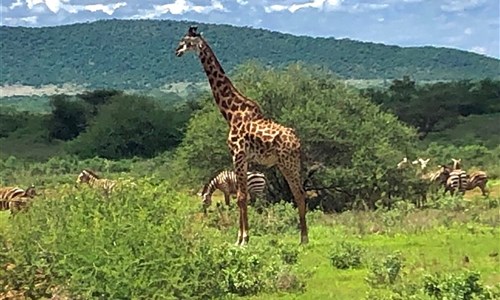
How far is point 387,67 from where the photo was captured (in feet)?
394

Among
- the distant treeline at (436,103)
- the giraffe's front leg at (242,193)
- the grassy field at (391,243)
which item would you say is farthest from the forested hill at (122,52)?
the giraffe's front leg at (242,193)

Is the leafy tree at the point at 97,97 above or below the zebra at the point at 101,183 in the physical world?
below

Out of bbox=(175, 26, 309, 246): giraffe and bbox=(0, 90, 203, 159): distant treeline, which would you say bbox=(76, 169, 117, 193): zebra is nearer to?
→ bbox=(175, 26, 309, 246): giraffe

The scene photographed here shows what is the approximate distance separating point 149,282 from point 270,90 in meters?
13.1

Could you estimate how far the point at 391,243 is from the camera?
485 inches

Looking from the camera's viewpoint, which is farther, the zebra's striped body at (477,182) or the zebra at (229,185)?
the zebra's striped body at (477,182)

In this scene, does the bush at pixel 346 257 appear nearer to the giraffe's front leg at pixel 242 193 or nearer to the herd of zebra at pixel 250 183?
the giraffe's front leg at pixel 242 193

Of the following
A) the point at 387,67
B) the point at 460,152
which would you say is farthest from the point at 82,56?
the point at 460,152

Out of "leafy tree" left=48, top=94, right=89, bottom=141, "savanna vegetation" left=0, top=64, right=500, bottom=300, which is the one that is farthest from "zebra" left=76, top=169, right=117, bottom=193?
"leafy tree" left=48, top=94, right=89, bottom=141

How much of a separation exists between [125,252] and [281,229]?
6.16m

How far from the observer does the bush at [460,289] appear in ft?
26.2

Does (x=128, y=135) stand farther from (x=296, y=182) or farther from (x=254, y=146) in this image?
(x=296, y=182)

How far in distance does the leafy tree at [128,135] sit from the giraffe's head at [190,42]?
2887cm

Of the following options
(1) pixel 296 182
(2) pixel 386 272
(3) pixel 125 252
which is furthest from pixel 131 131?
(3) pixel 125 252
